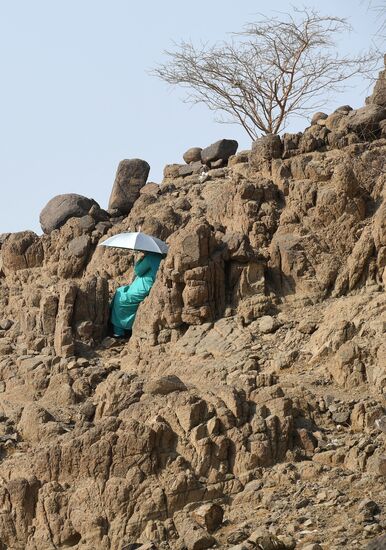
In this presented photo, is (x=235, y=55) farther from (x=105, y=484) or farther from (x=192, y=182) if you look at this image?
(x=105, y=484)

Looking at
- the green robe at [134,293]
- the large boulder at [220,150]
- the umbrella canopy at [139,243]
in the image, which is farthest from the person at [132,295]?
the large boulder at [220,150]

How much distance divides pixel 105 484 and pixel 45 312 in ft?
14.0

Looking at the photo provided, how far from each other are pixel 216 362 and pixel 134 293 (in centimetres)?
215

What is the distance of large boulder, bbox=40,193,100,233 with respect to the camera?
19.9m

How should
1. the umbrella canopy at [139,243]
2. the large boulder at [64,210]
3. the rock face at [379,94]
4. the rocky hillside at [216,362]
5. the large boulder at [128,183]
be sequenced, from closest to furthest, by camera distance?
1. the rocky hillside at [216,362]
2. the umbrella canopy at [139,243]
3. the rock face at [379,94]
4. the large boulder at [64,210]
5. the large boulder at [128,183]

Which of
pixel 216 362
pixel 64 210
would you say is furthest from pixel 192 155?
pixel 216 362

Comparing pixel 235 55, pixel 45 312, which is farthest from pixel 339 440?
pixel 235 55

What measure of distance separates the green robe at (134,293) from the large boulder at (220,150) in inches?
156

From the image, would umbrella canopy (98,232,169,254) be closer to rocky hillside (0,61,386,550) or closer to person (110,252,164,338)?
person (110,252,164,338)

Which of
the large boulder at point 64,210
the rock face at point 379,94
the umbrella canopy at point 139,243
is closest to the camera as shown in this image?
the umbrella canopy at point 139,243

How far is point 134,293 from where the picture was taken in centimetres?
1658

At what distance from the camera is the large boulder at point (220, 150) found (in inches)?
802

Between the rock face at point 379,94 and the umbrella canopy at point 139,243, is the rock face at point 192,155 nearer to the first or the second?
the rock face at point 379,94

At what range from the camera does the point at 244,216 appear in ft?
54.9
